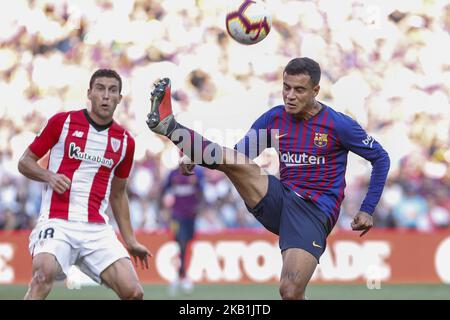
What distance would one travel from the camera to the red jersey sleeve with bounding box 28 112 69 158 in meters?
7.35

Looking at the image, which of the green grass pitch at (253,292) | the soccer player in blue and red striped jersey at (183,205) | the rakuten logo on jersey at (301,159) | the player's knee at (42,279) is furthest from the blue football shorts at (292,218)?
the soccer player in blue and red striped jersey at (183,205)

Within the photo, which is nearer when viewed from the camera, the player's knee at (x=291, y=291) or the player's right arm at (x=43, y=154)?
the player's knee at (x=291, y=291)

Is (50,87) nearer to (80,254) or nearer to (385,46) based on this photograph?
(385,46)

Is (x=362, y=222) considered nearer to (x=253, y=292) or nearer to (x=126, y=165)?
(x=126, y=165)

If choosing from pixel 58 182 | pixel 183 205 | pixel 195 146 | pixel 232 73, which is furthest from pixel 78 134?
pixel 232 73

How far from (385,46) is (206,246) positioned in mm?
6842

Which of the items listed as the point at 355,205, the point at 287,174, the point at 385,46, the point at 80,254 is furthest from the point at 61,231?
the point at 385,46

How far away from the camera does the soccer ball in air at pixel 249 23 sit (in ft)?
26.0

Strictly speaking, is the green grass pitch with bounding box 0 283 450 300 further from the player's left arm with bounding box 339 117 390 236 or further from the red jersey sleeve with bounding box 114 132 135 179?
the player's left arm with bounding box 339 117 390 236

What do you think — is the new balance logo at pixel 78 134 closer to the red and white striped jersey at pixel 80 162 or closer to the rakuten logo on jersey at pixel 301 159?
the red and white striped jersey at pixel 80 162

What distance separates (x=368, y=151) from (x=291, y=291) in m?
1.26

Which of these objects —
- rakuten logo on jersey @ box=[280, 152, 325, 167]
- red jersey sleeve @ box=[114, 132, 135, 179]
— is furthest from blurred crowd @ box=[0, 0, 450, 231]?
rakuten logo on jersey @ box=[280, 152, 325, 167]

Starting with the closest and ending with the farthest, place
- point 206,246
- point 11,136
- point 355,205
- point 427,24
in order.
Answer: point 206,246 < point 355,205 < point 11,136 < point 427,24

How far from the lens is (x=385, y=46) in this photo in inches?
782
